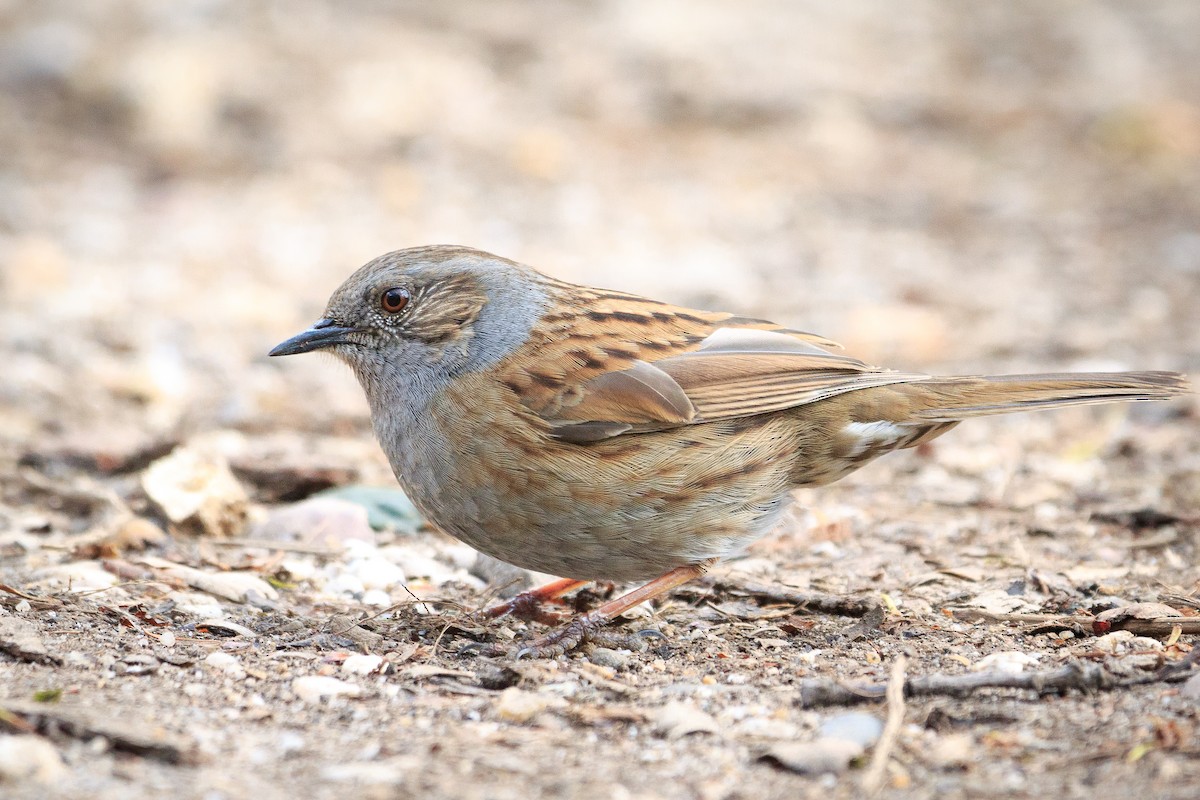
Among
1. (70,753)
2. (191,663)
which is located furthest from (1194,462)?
(70,753)

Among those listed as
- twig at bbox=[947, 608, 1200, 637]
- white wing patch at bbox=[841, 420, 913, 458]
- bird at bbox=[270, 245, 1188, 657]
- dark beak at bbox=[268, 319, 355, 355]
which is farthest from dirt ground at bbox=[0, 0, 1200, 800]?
dark beak at bbox=[268, 319, 355, 355]

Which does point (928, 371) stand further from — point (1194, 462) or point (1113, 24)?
point (1113, 24)

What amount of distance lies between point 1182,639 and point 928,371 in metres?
3.71

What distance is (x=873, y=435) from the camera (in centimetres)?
498

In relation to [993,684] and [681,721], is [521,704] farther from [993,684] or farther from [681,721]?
[993,684]

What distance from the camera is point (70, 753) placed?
10.8ft

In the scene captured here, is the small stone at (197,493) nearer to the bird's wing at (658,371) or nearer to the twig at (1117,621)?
the bird's wing at (658,371)

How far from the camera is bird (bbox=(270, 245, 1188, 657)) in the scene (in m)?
4.59

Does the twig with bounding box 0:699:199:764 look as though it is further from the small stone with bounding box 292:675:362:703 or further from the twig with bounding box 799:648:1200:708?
the twig with bounding box 799:648:1200:708

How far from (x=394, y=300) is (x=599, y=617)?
4.72 ft

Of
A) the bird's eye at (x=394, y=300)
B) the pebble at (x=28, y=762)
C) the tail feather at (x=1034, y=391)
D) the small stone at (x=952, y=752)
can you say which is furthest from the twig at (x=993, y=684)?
the bird's eye at (x=394, y=300)

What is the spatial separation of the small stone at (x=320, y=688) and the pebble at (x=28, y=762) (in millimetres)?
798

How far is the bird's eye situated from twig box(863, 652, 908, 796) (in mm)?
2262

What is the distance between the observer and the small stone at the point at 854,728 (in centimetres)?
356
